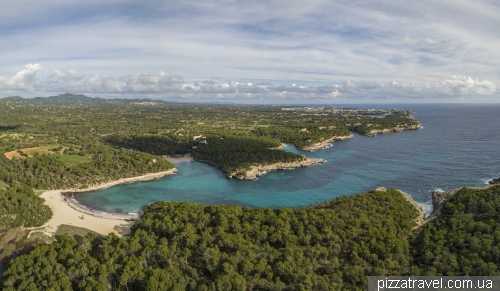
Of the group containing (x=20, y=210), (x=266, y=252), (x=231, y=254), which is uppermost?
(x=266, y=252)

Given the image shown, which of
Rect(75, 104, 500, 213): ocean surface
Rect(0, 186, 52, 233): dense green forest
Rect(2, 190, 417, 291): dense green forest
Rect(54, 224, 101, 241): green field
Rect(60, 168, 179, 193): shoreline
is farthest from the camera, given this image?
Rect(60, 168, 179, 193): shoreline

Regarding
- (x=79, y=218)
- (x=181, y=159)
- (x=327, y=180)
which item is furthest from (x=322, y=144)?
(x=79, y=218)

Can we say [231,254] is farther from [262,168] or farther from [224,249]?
[262,168]

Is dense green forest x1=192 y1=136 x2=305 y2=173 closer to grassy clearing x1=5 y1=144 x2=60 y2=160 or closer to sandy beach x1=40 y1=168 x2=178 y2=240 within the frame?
sandy beach x1=40 y1=168 x2=178 y2=240

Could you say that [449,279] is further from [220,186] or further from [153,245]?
[220,186]

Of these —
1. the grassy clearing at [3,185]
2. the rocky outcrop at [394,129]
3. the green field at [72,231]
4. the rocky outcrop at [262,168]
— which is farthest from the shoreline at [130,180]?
the rocky outcrop at [394,129]

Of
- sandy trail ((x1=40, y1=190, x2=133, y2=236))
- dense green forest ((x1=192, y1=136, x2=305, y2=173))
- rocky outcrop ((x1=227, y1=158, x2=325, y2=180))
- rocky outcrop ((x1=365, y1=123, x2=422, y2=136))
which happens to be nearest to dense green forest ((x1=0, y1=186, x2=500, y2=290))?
sandy trail ((x1=40, y1=190, x2=133, y2=236))
